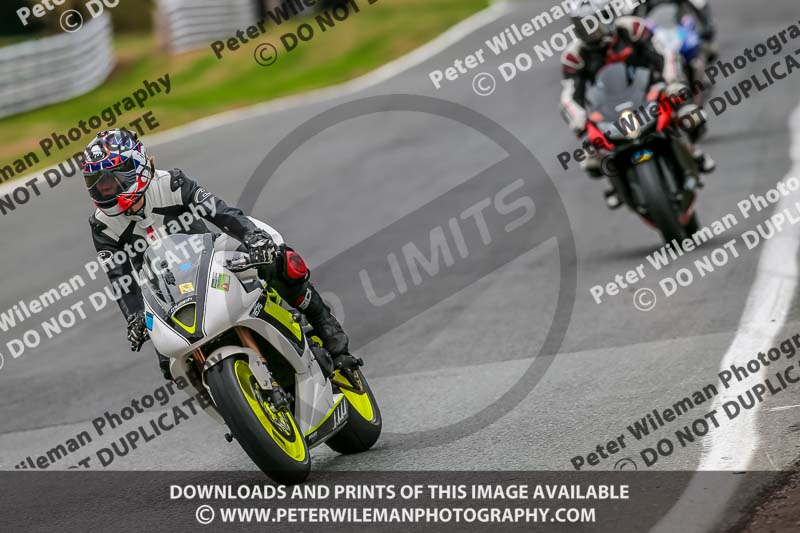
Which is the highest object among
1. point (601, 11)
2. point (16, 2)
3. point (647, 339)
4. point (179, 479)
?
point (601, 11)

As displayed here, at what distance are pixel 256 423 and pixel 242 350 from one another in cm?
39

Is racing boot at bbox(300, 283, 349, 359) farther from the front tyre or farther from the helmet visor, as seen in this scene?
the helmet visor

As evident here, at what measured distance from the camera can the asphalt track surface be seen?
6359 millimetres

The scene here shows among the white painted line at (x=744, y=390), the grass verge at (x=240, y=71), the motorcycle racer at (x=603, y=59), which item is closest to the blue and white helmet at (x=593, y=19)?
the motorcycle racer at (x=603, y=59)

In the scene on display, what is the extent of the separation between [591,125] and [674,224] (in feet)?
3.68

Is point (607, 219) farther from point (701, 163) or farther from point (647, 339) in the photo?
point (647, 339)

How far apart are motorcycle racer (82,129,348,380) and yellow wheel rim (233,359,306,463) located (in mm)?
464

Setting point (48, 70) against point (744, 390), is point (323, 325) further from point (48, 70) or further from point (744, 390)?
point (48, 70)

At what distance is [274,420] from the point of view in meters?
5.46

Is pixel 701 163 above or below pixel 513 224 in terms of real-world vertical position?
above

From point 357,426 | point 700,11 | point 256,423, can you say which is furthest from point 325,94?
point 256,423

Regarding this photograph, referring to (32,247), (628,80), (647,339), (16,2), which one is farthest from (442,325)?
(16,2)

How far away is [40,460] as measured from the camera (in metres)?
7.12

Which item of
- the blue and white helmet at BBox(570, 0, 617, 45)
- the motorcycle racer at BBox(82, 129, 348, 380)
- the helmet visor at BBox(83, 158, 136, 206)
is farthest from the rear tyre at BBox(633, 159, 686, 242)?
the helmet visor at BBox(83, 158, 136, 206)
